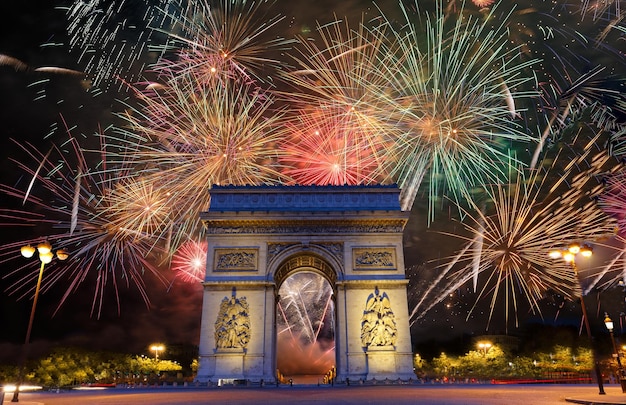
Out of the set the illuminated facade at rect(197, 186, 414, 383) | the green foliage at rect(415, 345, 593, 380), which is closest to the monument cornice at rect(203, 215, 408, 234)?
the illuminated facade at rect(197, 186, 414, 383)

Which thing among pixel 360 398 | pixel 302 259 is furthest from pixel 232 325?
pixel 360 398

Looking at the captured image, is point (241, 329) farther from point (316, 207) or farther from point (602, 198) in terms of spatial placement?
point (602, 198)

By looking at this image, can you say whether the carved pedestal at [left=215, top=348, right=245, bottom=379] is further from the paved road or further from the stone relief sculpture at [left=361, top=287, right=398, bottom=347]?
the paved road

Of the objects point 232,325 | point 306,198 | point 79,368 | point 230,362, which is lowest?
point 79,368

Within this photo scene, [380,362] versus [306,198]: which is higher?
[306,198]

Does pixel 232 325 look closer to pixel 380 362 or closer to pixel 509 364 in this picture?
pixel 380 362

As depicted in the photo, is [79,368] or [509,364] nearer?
[509,364]
